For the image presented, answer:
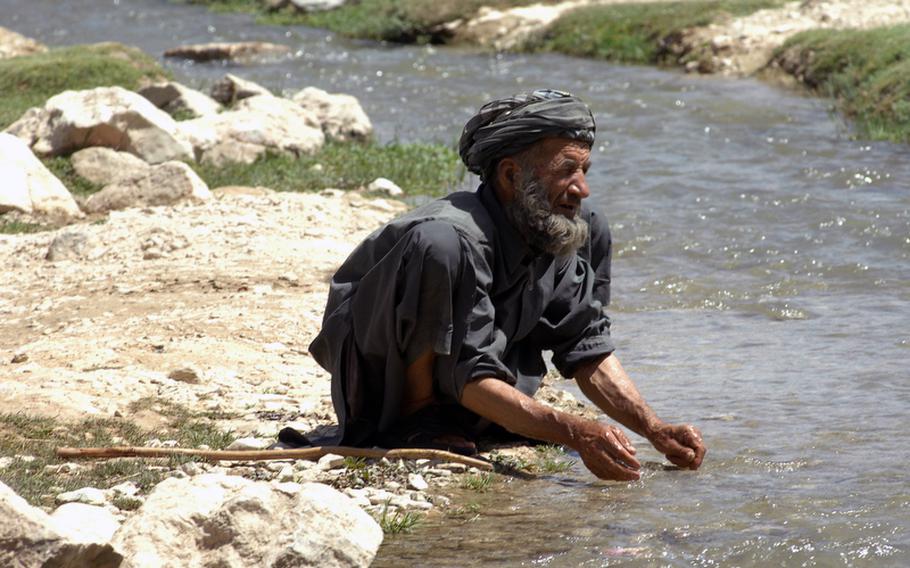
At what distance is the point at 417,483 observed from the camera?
4.20 m

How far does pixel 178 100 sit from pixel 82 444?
8205mm

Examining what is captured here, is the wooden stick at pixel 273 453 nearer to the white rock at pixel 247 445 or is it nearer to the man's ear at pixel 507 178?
the white rock at pixel 247 445

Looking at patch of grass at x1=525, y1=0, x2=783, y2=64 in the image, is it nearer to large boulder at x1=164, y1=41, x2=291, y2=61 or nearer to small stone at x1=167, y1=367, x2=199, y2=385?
large boulder at x1=164, y1=41, x2=291, y2=61

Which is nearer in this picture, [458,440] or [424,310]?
[424,310]

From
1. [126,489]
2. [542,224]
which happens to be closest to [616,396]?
[542,224]

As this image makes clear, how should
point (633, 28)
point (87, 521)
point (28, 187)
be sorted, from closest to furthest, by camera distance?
point (87, 521) < point (28, 187) < point (633, 28)

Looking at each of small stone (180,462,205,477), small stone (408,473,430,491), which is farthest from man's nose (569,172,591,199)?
small stone (180,462,205,477)

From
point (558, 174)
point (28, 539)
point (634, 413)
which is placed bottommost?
point (634, 413)

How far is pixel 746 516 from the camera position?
3953 mm

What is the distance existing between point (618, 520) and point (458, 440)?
751 millimetres

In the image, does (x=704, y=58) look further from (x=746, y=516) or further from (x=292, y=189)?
(x=746, y=516)

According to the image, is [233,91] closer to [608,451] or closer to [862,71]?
[862,71]

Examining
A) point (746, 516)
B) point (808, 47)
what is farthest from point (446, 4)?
point (746, 516)

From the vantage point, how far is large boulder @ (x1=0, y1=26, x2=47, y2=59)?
60.2 feet
